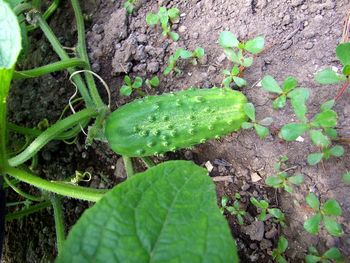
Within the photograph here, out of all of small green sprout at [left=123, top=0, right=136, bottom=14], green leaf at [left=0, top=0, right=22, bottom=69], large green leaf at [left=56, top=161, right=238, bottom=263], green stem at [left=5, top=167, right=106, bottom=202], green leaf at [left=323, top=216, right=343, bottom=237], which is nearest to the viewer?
large green leaf at [left=56, top=161, right=238, bottom=263]

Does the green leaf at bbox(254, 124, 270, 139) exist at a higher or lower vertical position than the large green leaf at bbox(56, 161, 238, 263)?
lower

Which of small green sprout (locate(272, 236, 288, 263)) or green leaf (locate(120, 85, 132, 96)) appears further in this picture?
green leaf (locate(120, 85, 132, 96))

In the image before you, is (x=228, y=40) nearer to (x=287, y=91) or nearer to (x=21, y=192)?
(x=287, y=91)

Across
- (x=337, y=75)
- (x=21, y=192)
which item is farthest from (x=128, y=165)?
(x=337, y=75)

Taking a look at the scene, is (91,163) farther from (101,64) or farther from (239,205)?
(239,205)

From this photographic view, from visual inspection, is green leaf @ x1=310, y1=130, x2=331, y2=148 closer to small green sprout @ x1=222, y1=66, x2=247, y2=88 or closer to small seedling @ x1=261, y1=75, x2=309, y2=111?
small seedling @ x1=261, y1=75, x2=309, y2=111

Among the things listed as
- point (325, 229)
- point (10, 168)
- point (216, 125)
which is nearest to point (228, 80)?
point (216, 125)

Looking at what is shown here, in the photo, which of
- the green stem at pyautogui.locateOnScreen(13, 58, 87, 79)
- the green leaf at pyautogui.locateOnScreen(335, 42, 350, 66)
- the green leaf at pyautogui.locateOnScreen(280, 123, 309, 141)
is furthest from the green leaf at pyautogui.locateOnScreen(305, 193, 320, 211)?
the green stem at pyautogui.locateOnScreen(13, 58, 87, 79)

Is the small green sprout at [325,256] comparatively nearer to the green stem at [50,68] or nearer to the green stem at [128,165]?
the green stem at [128,165]
